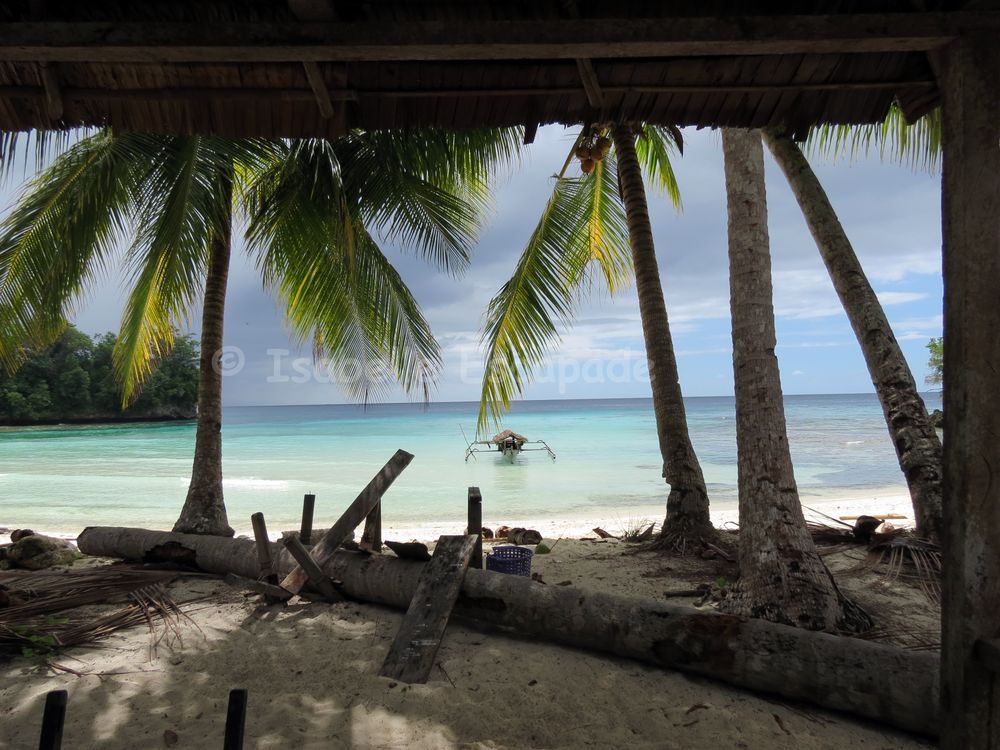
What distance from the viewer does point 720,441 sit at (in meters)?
33.0

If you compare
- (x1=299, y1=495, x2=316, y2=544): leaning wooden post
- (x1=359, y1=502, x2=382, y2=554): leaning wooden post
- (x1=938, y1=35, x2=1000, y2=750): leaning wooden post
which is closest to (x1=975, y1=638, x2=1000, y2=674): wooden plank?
(x1=938, y1=35, x2=1000, y2=750): leaning wooden post

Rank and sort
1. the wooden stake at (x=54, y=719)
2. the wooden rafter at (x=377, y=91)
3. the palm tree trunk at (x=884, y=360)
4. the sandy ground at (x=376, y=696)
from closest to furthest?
1. the wooden stake at (x=54, y=719)
2. the wooden rafter at (x=377, y=91)
3. the sandy ground at (x=376, y=696)
4. the palm tree trunk at (x=884, y=360)

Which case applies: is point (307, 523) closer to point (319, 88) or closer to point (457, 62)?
point (319, 88)

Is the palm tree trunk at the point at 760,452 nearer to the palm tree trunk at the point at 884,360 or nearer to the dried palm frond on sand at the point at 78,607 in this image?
the palm tree trunk at the point at 884,360

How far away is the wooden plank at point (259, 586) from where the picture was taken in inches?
176

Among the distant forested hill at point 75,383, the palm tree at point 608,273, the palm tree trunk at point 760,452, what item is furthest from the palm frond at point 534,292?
the distant forested hill at point 75,383

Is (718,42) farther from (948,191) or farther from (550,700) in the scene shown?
(550,700)

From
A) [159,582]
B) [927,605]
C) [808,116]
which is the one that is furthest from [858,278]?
[159,582]

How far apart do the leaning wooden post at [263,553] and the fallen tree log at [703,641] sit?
0.53m

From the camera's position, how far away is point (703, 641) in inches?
127

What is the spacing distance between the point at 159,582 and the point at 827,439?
110 ft

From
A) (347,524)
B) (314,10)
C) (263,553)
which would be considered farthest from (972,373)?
(263,553)

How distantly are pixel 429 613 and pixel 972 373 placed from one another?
3.04m

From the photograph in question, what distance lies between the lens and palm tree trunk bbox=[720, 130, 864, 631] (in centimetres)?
381
